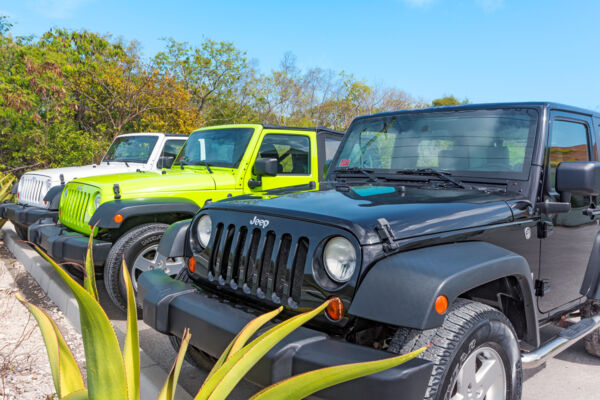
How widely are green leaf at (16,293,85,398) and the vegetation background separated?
10.9m

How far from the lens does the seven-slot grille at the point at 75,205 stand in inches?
198

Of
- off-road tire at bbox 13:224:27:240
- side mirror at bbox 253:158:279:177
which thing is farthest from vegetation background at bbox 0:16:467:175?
side mirror at bbox 253:158:279:177

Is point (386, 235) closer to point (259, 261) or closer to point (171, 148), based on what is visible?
point (259, 261)

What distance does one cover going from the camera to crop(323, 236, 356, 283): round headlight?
7.02 feet

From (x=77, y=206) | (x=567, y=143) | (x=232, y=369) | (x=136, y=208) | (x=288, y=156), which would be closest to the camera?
(x=232, y=369)

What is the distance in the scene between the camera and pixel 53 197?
20.5 ft

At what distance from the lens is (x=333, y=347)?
193 centimetres

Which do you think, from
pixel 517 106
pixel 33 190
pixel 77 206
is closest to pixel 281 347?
pixel 517 106

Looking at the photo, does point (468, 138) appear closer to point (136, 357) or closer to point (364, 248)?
point (364, 248)

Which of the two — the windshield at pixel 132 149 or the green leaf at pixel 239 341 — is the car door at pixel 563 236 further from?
the windshield at pixel 132 149

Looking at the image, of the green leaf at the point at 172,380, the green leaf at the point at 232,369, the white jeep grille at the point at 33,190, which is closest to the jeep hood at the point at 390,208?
the green leaf at the point at 232,369

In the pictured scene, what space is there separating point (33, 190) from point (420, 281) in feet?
22.1

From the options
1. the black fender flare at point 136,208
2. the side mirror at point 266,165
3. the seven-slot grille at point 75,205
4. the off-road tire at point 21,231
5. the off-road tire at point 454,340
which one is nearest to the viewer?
the off-road tire at point 454,340

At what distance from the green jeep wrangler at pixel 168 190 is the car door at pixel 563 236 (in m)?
1.60
